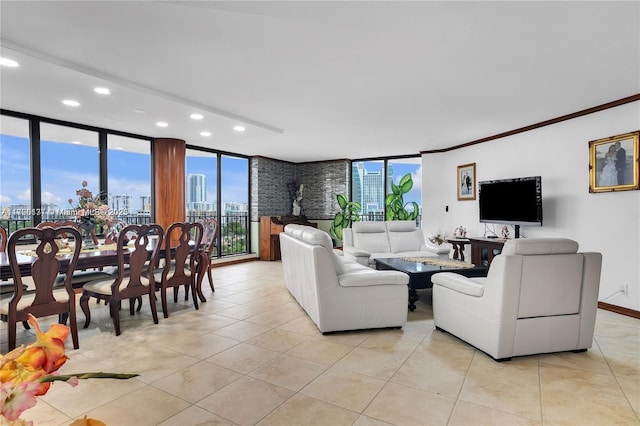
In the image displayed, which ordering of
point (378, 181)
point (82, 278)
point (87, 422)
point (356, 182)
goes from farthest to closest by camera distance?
point (356, 182), point (378, 181), point (82, 278), point (87, 422)

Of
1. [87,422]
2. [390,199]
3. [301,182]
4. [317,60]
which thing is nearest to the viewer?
[87,422]

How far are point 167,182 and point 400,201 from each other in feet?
14.8

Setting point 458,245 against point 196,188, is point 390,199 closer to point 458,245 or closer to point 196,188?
point 458,245

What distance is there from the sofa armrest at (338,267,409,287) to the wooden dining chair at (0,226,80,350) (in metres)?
2.29

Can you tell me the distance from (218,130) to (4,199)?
283 centimetres

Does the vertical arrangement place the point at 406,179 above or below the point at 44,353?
above

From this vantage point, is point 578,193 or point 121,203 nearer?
point 578,193

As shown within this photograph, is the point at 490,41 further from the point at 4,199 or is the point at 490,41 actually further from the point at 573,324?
the point at 4,199

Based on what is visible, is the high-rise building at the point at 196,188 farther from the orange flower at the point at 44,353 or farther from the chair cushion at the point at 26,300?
the orange flower at the point at 44,353

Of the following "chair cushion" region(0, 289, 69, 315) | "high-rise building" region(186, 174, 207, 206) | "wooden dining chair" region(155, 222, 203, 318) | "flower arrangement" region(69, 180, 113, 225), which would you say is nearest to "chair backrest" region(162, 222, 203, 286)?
"wooden dining chair" region(155, 222, 203, 318)

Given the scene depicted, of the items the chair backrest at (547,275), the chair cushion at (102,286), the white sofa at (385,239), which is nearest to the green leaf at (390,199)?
the white sofa at (385,239)

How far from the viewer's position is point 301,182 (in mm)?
9391

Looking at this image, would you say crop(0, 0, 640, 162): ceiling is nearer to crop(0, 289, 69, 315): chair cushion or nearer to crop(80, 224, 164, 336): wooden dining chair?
crop(80, 224, 164, 336): wooden dining chair

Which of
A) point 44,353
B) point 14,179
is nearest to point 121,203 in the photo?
point 14,179
